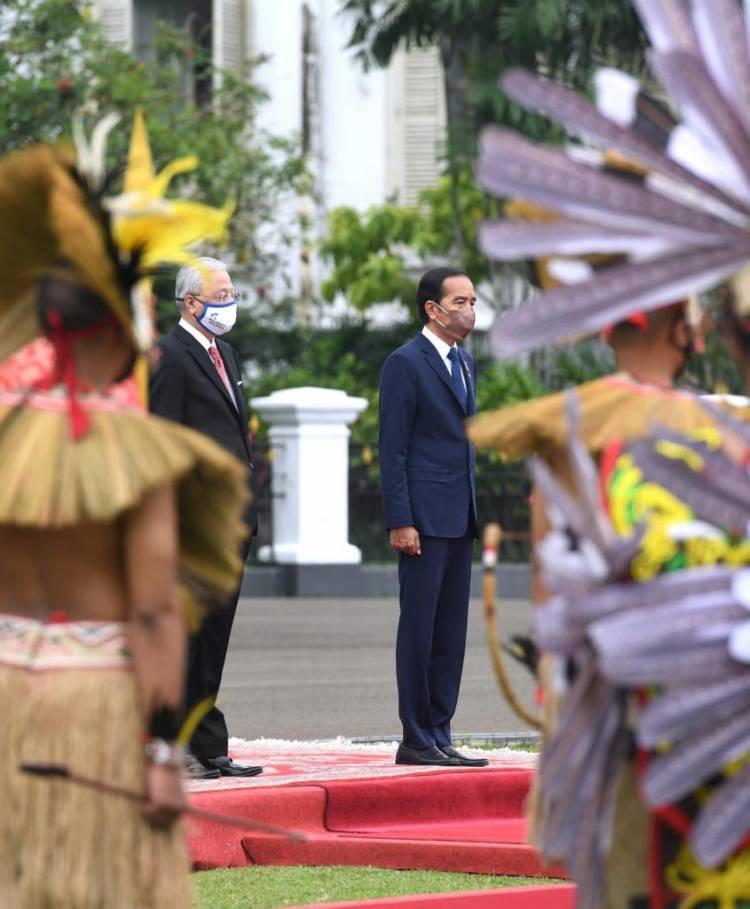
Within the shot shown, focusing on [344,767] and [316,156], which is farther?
[316,156]

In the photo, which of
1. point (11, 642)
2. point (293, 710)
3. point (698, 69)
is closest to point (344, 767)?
point (293, 710)

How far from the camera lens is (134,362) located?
4.16 metres

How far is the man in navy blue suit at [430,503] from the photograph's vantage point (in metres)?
8.95

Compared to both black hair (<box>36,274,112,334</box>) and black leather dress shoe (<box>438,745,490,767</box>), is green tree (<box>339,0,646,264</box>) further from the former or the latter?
black hair (<box>36,274,112,334</box>)

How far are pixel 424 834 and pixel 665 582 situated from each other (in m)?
4.33

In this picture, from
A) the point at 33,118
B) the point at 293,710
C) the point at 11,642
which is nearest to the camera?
the point at 11,642

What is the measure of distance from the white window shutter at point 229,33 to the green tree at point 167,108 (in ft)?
1.97

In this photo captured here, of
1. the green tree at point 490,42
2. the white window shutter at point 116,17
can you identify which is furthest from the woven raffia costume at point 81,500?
the white window shutter at point 116,17

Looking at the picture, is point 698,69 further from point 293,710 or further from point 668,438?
point 293,710

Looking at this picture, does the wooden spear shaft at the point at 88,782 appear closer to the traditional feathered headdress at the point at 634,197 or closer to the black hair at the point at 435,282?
the traditional feathered headdress at the point at 634,197

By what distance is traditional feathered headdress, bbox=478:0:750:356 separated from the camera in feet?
11.7

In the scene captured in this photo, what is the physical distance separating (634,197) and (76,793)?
54.2 inches

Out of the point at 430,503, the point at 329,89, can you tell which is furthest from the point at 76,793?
the point at 329,89

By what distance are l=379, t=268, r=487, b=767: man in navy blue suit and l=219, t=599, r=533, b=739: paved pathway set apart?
168 centimetres
